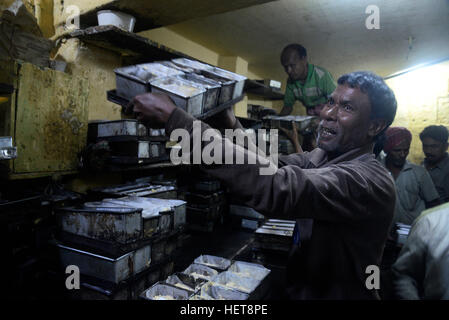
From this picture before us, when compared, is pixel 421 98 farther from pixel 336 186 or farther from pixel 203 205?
pixel 336 186

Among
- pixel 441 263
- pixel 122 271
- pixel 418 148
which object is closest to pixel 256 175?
pixel 441 263

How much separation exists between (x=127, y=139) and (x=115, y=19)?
3.07 feet

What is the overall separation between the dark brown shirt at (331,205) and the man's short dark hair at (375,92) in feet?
0.54

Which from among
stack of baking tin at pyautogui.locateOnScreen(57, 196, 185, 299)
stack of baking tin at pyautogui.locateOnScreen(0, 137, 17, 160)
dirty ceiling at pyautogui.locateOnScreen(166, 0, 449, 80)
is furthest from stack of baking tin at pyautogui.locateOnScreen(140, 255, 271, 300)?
dirty ceiling at pyautogui.locateOnScreen(166, 0, 449, 80)

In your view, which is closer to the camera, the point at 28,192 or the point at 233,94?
the point at 233,94

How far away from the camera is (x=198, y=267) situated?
2180 mm

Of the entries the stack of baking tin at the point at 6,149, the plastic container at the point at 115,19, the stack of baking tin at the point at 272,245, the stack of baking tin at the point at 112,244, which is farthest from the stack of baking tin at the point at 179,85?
the stack of baking tin at the point at 272,245

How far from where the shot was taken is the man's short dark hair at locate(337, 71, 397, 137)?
123 centimetres

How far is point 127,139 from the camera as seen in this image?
219cm

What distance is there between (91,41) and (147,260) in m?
1.85

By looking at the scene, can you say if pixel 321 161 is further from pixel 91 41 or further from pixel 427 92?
pixel 427 92

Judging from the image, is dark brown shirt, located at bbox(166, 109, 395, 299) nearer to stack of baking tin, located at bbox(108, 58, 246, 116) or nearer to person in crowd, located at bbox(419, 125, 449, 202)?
stack of baking tin, located at bbox(108, 58, 246, 116)

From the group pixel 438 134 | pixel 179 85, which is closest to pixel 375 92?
pixel 179 85

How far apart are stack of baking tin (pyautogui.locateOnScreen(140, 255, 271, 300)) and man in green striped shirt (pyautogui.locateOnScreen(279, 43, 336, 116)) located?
2321 millimetres
